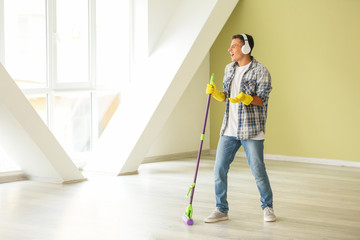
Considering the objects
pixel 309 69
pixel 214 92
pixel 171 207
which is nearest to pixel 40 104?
pixel 171 207

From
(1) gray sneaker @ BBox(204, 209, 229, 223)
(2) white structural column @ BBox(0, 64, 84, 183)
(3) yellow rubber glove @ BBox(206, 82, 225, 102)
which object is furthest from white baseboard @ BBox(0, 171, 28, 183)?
(3) yellow rubber glove @ BBox(206, 82, 225, 102)

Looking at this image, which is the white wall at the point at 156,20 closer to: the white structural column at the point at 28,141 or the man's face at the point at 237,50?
the white structural column at the point at 28,141

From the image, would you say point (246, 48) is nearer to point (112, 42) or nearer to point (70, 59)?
point (70, 59)

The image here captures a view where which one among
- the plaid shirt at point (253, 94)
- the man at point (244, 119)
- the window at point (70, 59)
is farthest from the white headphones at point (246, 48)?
the window at point (70, 59)

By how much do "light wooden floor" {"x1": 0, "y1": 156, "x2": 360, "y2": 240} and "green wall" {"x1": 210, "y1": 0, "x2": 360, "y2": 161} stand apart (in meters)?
0.69

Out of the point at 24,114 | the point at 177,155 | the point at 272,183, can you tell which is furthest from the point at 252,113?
the point at 177,155

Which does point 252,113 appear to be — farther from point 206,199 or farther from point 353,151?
point 353,151

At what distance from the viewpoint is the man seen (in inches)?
165

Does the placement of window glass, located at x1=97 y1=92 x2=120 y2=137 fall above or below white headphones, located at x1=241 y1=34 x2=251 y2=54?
below

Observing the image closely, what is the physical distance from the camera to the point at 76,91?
645cm

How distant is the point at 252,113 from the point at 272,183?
5.97ft

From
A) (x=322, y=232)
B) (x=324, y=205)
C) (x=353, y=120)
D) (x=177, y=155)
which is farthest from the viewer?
(x=177, y=155)

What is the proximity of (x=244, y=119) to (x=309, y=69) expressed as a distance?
3210mm

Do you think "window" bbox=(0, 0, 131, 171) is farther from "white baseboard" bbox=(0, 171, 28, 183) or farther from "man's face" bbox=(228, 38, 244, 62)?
"man's face" bbox=(228, 38, 244, 62)
